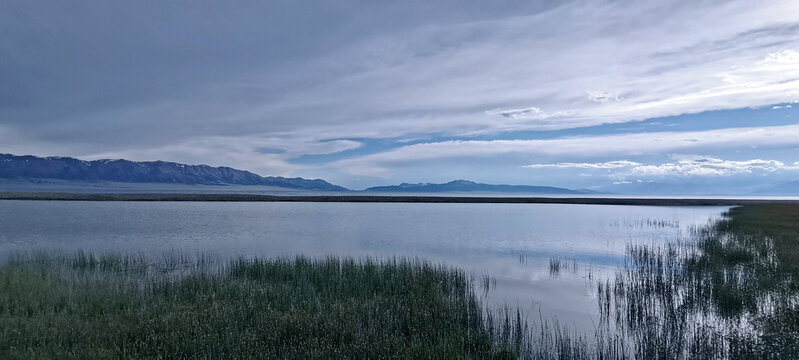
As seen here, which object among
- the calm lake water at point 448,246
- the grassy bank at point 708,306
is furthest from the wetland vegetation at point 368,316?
the calm lake water at point 448,246

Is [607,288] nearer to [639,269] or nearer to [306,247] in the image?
[639,269]

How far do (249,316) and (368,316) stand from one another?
316 cm

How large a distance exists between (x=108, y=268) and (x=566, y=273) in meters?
22.1

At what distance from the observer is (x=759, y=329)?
11422 mm

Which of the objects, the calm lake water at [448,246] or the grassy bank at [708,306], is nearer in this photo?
the grassy bank at [708,306]

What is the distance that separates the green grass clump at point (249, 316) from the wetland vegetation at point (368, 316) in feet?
0.16

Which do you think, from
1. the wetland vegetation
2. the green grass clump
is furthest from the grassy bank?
the green grass clump

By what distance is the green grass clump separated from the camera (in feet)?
30.6

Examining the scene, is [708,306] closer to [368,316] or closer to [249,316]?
[368,316]

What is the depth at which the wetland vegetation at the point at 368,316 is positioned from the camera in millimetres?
9617

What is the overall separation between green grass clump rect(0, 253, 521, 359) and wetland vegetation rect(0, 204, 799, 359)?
0.16ft

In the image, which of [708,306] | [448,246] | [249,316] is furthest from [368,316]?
[448,246]

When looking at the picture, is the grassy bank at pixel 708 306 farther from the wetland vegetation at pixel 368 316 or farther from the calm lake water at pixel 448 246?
the calm lake water at pixel 448 246

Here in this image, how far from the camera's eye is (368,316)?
12.2 m
